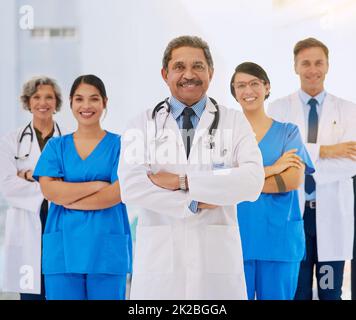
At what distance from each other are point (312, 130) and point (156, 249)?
0.67m

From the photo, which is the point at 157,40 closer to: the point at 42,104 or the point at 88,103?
the point at 88,103

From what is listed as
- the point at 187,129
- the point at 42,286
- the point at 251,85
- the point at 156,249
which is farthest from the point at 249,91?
the point at 42,286

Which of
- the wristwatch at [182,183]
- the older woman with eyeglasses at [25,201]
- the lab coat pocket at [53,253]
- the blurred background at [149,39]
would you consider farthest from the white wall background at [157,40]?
the lab coat pocket at [53,253]

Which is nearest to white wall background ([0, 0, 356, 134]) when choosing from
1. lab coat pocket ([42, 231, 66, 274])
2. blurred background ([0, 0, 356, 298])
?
blurred background ([0, 0, 356, 298])

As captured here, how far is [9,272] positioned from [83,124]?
57 cm

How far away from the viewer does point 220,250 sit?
2191 millimetres

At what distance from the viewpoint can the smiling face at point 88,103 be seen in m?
2.32

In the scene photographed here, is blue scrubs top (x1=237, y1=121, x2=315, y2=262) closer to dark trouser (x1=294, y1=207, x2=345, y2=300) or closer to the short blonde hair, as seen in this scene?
dark trouser (x1=294, y1=207, x2=345, y2=300)

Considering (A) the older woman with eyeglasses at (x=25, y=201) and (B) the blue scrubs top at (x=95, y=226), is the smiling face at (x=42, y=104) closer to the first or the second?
(A) the older woman with eyeglasses at (x=25, y=201)

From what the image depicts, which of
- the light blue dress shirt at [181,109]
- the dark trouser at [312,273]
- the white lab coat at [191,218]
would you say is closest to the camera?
the white lab coat at [191,218]

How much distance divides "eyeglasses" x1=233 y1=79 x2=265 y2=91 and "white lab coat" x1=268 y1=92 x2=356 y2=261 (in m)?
0.08

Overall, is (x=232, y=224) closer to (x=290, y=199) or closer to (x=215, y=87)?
(x=290, y=199)
